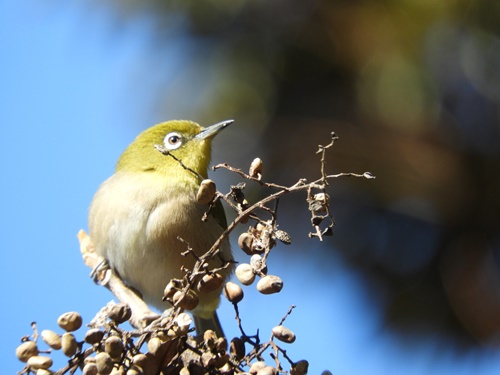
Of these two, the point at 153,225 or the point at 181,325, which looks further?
the point at 153,225

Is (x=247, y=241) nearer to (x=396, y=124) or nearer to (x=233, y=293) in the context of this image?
(x=233, y=293)

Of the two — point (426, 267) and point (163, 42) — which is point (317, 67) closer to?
point (163, 42)

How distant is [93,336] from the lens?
222 centimetres

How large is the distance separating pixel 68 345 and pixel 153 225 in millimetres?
1755

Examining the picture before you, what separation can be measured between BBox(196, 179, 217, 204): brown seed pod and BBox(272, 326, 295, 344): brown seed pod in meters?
0.48

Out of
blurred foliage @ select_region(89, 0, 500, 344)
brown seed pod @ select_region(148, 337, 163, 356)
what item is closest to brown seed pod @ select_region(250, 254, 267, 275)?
brown seed pod @ select_region(148, 337, 163, 356)

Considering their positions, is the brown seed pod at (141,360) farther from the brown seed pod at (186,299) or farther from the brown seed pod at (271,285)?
the brown seed pod at (271,285)

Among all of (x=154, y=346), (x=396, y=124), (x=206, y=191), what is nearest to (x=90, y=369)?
(x=154, y=346)

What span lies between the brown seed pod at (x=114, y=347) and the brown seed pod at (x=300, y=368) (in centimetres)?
52

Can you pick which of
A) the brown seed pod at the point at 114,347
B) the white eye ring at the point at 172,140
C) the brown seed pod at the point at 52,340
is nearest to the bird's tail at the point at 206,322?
the white eye ring at the point at 172,140

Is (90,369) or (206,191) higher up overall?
(206,191)

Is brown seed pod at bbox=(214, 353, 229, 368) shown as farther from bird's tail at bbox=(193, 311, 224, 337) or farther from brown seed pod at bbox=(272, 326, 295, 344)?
bird's tail at bbox=(193, 311, 224, 337)

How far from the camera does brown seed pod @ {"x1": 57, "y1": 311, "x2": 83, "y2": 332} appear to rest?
2.35 m

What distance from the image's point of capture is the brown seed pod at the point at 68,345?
90.3 inches
